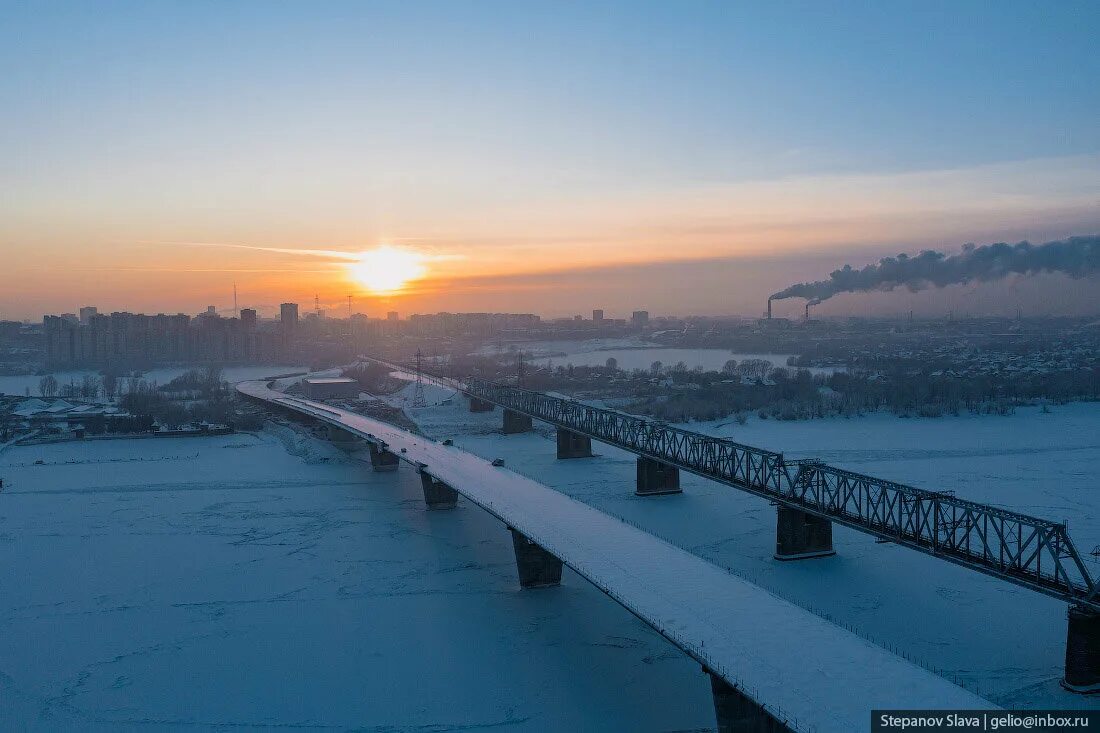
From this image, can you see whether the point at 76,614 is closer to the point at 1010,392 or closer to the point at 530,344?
the point at 1010,392

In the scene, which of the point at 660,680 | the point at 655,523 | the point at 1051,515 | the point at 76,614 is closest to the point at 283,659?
the point at 76,614

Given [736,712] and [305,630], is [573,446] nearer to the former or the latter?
[305,630]

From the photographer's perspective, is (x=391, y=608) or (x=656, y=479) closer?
(x=391, y=608)

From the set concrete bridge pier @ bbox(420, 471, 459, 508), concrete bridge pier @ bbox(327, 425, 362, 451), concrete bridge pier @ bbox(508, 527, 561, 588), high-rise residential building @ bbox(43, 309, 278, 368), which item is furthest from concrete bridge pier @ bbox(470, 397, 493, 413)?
high-rise residential building @ bbox(43, 309, 278, 368)

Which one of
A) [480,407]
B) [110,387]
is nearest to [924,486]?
[480,407]

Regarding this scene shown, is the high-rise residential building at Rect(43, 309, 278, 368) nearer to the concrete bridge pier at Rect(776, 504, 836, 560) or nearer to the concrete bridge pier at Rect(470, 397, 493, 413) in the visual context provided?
the concrete bridge pier at Rect(470, 397, 493, 413)

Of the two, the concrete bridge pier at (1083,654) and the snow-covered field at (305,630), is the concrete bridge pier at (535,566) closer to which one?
the snow-covered field at (305,630)

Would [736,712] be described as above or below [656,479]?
above
